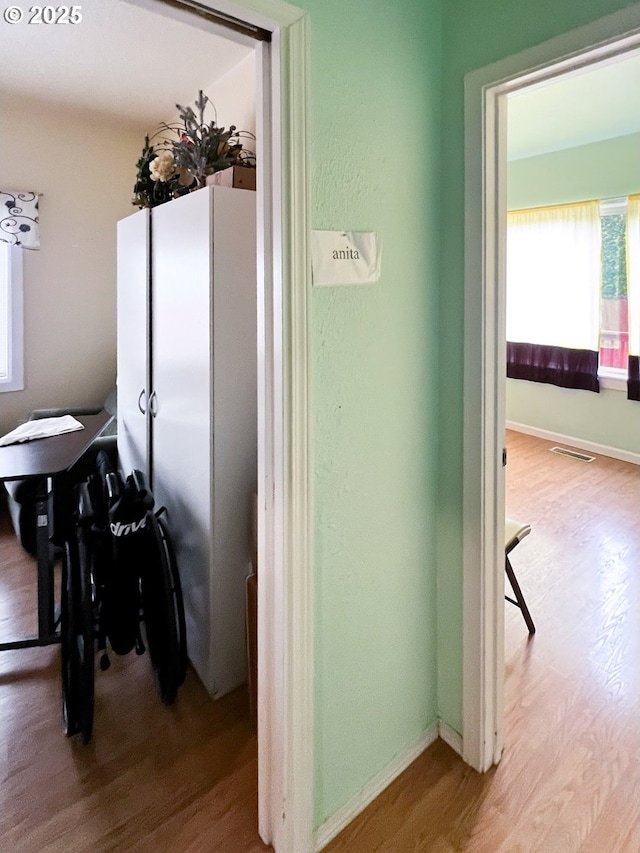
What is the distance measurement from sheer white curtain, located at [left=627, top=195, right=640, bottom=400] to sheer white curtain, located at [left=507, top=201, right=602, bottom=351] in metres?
0.25

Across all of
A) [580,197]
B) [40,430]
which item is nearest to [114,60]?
[40,430]

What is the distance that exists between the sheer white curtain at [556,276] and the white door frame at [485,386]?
3417 millimetres

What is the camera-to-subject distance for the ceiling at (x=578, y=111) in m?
3.30

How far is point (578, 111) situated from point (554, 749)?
3954 millimetres

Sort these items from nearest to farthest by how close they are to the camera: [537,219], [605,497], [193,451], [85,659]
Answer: [85,659] < [193,451] < [605,497] < [537,219]

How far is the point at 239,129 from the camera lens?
2785 millimetres

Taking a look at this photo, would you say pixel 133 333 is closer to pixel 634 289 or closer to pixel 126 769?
pixel 126 769

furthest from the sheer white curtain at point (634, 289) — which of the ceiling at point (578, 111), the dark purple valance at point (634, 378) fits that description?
the ceiling at point (578, 111)

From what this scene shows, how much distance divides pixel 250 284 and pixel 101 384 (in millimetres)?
2574

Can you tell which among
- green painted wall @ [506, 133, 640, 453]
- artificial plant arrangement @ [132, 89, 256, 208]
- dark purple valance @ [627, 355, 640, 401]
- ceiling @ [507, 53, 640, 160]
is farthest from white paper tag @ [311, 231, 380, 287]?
dark purple valance @ [627, 355, 640, 401]

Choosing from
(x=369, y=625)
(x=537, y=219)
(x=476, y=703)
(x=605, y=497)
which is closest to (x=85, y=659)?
(x=369, y=625)

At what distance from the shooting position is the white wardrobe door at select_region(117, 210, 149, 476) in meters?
2.26

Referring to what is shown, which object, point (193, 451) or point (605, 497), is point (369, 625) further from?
point (605, 497)

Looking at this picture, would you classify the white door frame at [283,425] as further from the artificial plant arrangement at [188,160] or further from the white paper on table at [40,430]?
the white paper on table at [40,430]
